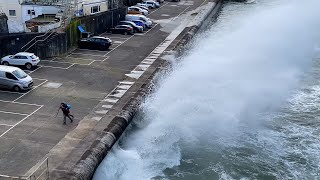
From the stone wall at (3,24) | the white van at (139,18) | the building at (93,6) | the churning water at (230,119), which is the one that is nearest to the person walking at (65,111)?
the churning water at (230,119)

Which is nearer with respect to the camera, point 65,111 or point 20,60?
point 65,111

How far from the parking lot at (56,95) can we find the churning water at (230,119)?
299cm

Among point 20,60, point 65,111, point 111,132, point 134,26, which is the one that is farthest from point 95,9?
point 111,132

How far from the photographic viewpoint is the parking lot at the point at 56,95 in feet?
77.6

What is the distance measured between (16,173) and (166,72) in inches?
724

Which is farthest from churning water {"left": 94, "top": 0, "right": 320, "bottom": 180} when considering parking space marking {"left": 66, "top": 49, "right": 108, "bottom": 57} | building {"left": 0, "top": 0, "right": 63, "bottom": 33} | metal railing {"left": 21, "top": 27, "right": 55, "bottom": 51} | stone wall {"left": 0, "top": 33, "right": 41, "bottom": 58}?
building {"left": 0, "top": 0, "right": 63, "bottom": 33}

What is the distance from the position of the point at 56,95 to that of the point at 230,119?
11013 millimetres

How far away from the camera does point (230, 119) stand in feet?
103

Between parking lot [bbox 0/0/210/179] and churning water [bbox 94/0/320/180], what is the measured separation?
2989 mm

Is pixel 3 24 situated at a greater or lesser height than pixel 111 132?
greater

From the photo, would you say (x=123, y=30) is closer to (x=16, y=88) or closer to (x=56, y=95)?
(x=56, y=95)

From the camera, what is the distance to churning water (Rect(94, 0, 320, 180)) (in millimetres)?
25188

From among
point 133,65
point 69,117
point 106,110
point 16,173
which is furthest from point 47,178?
point 133,65

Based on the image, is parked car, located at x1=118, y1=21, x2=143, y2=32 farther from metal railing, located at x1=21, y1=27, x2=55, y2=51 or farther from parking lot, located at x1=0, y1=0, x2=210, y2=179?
metal railing, located at x1=21, y1=27, x2=55, y2=51
